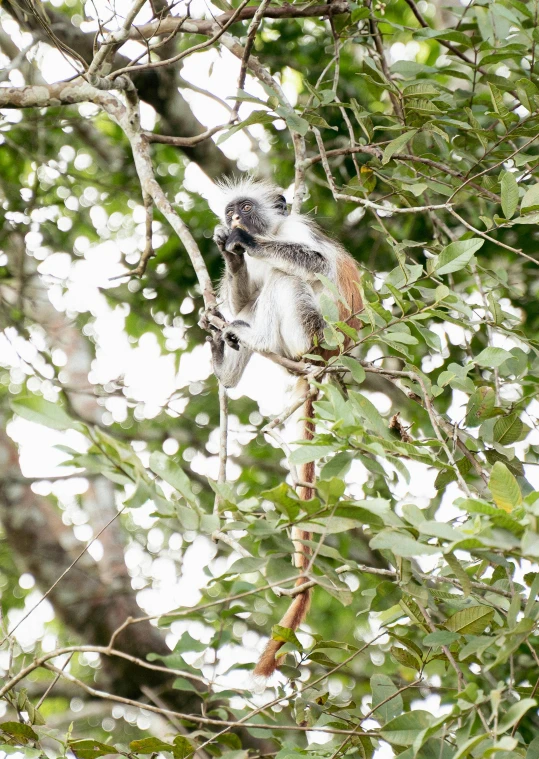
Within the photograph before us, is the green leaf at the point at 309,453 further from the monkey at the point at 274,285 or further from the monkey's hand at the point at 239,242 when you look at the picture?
the monkey's hand at the point at 239,242

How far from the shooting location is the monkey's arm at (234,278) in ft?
13.5

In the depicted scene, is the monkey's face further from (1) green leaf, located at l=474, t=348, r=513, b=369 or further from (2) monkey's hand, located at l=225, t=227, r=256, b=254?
(1) green leaf, located at l=474, t=348, r=513, b=369

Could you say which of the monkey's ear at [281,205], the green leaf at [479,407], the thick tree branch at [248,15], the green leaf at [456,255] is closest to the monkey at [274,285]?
the monkey's ear at [281,205]

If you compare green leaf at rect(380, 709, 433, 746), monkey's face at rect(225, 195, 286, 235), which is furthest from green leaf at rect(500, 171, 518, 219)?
monkey's face at rect(225, 195, 286, 235)

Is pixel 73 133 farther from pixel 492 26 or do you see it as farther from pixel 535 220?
pixel 535 220

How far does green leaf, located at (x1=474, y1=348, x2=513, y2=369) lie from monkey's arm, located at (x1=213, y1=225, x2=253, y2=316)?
210cm

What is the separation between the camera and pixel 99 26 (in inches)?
116

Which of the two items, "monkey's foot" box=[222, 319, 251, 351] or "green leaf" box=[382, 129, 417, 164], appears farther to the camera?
"monkey's foot" box=[222, 319, 251, 351]

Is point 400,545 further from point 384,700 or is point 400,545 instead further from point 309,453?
point 384,700

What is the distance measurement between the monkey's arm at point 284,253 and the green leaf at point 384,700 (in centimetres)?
234

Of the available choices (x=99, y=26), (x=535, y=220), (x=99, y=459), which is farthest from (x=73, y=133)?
(x=99, y=459)

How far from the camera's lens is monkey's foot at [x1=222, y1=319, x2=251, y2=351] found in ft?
12.4

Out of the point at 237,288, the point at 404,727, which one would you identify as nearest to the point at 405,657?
the point at 404,727

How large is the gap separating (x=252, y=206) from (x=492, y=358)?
2.77m
